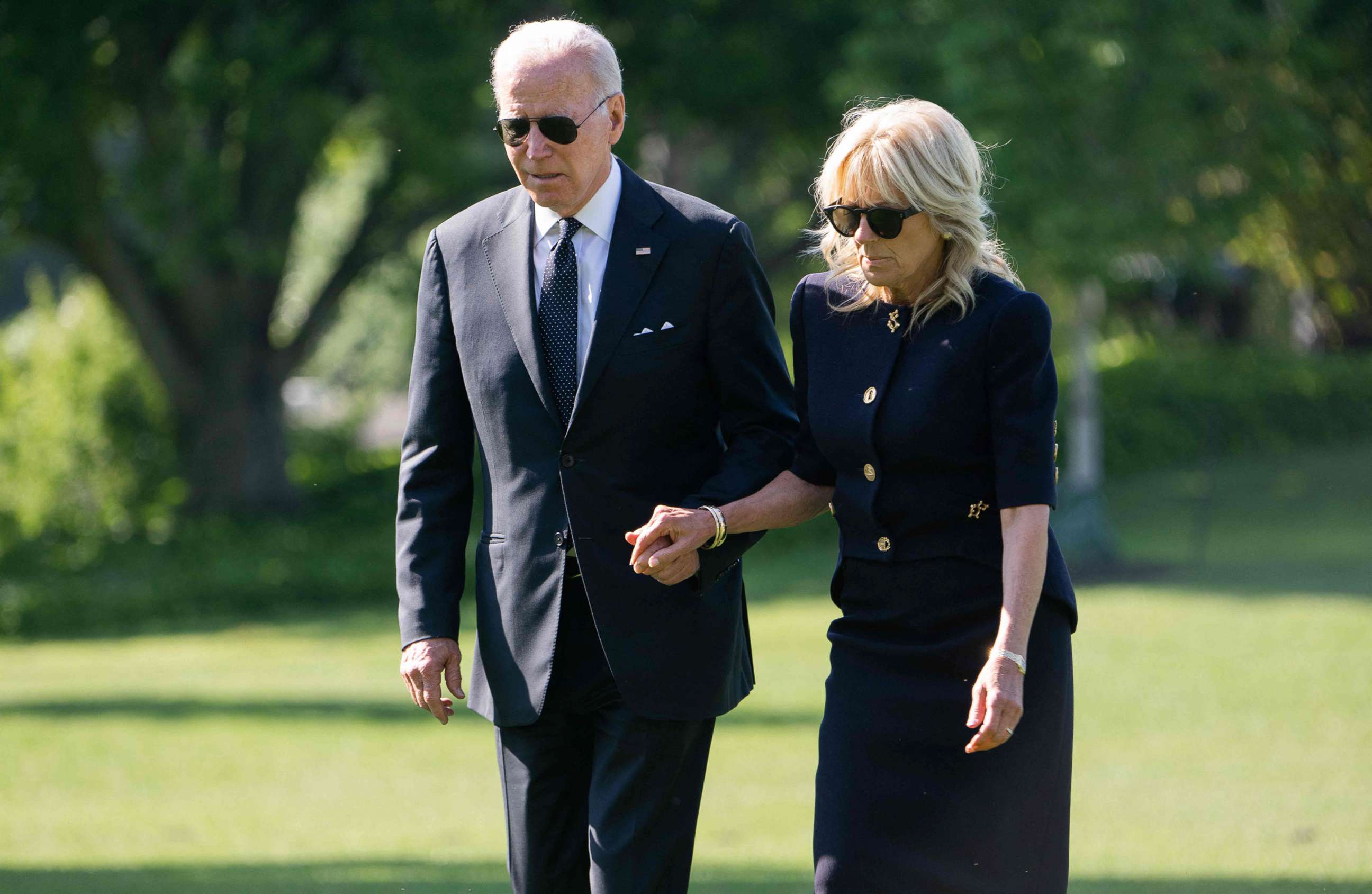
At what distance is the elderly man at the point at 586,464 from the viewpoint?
3.76 m

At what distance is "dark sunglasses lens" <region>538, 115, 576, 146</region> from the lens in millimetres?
3691

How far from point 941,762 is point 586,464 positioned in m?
1.00

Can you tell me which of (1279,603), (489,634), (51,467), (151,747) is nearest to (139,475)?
(51,467)

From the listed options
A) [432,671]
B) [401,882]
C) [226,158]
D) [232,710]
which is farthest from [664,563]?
[226,158]

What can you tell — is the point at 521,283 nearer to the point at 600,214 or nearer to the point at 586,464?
the point at 600,214

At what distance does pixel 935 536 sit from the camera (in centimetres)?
367

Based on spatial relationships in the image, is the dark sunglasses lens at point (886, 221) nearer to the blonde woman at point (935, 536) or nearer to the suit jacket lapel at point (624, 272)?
the blonde woman at point (935, 536)

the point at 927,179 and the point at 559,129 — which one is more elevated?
the point at 559,129

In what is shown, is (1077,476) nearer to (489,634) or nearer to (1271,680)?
(1271,680)

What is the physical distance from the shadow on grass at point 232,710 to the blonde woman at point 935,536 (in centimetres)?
947

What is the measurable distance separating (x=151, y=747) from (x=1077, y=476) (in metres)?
12.4

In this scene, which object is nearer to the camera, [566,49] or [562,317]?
[566,49]

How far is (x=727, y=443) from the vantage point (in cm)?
390

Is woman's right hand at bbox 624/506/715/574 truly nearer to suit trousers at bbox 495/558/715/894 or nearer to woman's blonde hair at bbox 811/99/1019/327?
suit trousers at bbox 495/558/715/894
